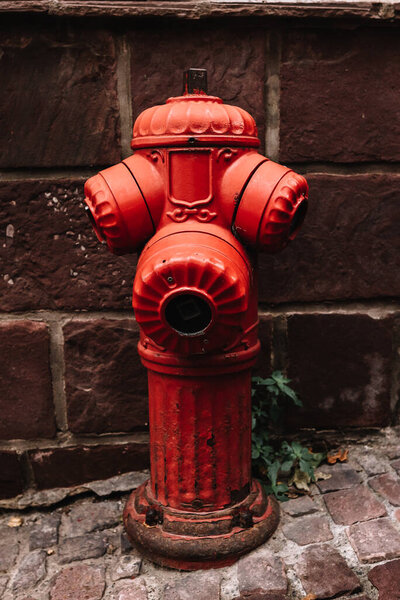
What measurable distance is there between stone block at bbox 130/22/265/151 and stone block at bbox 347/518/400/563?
Result: 1265mm

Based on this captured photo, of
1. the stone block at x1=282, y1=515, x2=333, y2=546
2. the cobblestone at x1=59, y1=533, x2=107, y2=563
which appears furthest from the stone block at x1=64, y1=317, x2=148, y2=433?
the stone block at x1=282, y1=515, x2=333, y2=546

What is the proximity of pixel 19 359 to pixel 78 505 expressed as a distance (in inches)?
20.4

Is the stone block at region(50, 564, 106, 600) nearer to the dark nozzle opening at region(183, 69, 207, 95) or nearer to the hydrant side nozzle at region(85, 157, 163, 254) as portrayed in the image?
the hydrant side nozzle at region(85, 157, 163, 254)

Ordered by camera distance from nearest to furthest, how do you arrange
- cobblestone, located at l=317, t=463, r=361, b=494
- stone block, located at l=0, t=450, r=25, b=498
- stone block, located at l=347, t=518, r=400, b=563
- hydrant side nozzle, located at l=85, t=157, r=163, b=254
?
1. hydrant side nozzle, located at l=85, t=157, r=163, b=254
2. stone block, located at l=347, t=518, r=400, b=563
3. cobblestone, located at l=317, t=463, r=361, b=494
4. stone block, located at l=0, t=450, r=25, b=498

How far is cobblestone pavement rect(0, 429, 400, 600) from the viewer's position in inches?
53.3

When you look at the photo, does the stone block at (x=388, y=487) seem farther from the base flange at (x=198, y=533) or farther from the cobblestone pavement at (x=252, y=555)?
the base flange at (x=198, y=533)

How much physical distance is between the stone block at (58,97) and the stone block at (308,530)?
124cm

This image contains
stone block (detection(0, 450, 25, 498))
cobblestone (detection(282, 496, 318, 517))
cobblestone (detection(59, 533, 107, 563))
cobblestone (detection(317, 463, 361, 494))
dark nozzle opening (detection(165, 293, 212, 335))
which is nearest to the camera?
dark nozzle opening (detection(165, 293, 212, 335))

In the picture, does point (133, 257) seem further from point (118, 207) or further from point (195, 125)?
point (195, 125)

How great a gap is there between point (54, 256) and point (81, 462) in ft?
2.33

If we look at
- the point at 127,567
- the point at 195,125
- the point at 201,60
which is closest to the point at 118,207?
the point at 195,125

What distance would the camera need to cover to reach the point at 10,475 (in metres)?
1.85

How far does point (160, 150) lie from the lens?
1.33 m

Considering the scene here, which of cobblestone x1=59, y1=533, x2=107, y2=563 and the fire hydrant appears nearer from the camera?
the fire hydrant
